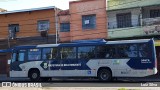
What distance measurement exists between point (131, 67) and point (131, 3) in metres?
10.9

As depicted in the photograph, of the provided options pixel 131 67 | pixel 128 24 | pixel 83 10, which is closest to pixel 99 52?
pixel 131 67

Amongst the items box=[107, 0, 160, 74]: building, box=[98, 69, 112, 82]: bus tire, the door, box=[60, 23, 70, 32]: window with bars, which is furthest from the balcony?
the door

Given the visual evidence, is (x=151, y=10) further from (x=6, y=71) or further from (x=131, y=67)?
(x=6, y=71)

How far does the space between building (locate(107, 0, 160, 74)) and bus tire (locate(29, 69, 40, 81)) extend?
944 cm

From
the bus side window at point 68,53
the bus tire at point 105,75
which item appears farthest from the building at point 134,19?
the bus side window at point 68,53

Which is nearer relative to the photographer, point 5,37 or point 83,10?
point 83,10

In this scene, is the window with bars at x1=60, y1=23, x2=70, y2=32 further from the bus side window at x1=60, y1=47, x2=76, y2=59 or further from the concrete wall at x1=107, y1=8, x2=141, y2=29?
the bus side window at x1=60, y1=47, x2=76, y2=59

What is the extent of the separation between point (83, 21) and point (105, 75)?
11.9 m

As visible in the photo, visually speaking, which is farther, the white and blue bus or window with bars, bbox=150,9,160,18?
window with bars, bbox=150,9,160,18

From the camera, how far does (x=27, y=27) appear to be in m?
37.0

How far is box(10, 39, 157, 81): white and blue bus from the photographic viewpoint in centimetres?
2252

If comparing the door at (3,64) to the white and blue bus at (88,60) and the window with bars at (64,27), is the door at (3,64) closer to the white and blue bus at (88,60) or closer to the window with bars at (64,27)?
the window with bars at (64,27)

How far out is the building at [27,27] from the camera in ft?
119

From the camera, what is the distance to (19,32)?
37.5 meters
